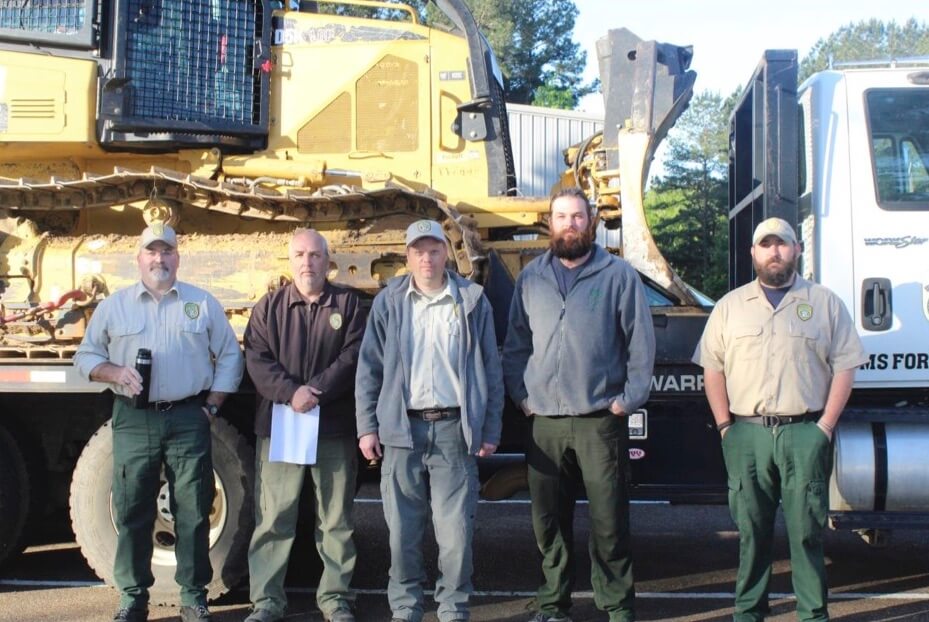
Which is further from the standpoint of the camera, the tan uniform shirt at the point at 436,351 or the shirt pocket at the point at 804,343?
the tan uniform shirt at the point at 436,351

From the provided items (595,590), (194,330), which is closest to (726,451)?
(595,590)

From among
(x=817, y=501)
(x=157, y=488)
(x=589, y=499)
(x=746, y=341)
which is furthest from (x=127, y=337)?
(x=817, y=501)

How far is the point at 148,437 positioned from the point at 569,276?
7.43ft

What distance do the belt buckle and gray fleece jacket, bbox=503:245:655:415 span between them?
46cm

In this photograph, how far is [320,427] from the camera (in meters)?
5.45

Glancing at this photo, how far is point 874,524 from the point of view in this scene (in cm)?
Answer: 580

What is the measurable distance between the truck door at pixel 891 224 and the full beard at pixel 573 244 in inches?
66.3

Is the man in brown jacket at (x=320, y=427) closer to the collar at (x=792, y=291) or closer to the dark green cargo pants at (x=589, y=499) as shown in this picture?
the dark green cargo pants at (x=589, y=499)

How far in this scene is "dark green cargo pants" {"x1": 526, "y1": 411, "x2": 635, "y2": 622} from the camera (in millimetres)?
5199

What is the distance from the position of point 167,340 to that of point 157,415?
1.25ft

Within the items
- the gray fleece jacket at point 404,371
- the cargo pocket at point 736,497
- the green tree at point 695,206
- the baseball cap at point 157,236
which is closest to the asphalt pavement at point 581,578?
the cargo pocket at point 736,497

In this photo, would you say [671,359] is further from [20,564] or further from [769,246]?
[20,564]

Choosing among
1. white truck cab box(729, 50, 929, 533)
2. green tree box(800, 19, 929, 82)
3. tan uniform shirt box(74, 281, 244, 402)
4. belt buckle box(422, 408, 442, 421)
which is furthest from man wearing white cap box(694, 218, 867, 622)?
green tree box(800, 19, 929, 82)

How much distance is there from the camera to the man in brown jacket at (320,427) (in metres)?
5.48
